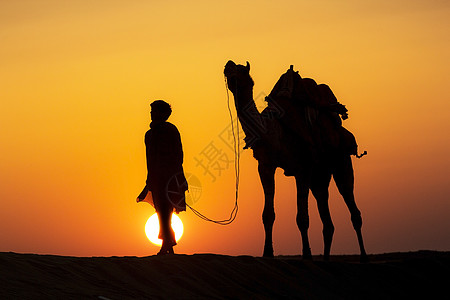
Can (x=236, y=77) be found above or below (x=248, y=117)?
above

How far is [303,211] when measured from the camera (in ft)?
63.3

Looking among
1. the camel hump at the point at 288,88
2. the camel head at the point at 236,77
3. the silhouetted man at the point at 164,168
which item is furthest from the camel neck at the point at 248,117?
the silhouetted man at the point at 164,168

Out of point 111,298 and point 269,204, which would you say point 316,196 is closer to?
point 269,204

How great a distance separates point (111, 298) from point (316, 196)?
1059 centimetres

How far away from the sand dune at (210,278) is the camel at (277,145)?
1.61m

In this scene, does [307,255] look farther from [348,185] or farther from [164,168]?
[164,168]

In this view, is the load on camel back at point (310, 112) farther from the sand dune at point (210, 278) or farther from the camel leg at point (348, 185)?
the sand dune at point (210, 278)

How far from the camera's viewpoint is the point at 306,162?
1966cm

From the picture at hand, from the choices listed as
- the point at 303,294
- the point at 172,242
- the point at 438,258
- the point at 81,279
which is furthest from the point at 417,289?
the point at 81,279

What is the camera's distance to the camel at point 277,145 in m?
18.6

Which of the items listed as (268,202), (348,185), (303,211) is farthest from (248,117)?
(348,185)

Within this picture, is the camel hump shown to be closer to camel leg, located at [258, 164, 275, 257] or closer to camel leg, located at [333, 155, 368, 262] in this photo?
camel leg, located at [258, 164, 275, 257]

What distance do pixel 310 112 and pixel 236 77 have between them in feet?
7.80

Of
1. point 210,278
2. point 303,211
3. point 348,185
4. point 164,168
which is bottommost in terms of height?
point 210,278
